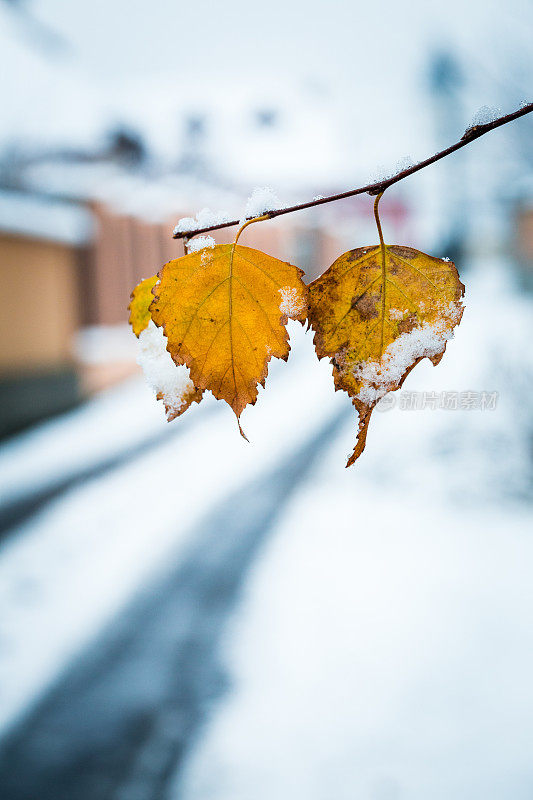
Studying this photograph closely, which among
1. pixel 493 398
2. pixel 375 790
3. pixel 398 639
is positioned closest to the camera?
pixel 375 790

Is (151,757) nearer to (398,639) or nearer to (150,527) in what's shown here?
(398,639)

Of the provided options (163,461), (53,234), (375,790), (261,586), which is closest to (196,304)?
(375,790)

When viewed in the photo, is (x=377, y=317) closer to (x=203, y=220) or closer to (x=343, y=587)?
(x=203, y=220)

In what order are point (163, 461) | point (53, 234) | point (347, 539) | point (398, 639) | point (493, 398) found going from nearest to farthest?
point (398, 639) < point (347, 539) < point (493, 398) < point (163, 461) < point (53, 234)

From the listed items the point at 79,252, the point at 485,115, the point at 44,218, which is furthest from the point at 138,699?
the point at 79,252

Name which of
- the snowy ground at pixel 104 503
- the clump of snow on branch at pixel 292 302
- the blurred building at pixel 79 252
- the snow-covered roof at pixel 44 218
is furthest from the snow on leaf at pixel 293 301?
the snow-covered roof at pixel 44 218

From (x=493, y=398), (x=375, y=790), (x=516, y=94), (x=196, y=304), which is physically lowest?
(x=375, y=790)

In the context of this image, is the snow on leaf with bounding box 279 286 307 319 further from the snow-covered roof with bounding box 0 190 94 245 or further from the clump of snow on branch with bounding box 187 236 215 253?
the snow-covered roof with bounding box 0 190 94 245
